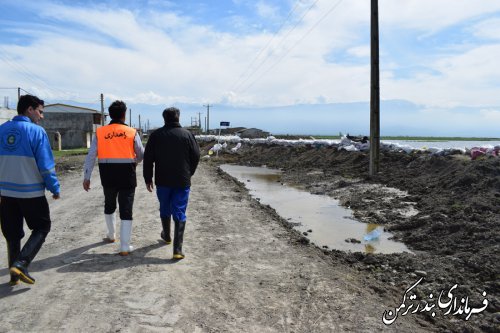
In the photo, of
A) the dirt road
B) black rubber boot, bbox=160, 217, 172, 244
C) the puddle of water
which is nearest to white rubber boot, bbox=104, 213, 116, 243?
the dirt road

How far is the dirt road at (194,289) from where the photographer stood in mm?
3469

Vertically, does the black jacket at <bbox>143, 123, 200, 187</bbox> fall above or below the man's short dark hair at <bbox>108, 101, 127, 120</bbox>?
below

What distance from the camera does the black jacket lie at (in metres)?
5.10

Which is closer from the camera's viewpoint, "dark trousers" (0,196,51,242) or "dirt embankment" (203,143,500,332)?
"dark trousers" (0,196,51,242)

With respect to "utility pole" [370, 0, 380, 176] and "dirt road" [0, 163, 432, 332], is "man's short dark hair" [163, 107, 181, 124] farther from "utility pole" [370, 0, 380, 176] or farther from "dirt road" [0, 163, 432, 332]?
"utility pole" [370, 0, 380, 176]

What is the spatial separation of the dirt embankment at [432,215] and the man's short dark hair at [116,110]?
3.50 metres

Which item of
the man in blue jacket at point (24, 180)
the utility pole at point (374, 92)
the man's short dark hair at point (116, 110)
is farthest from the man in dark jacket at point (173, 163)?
the utility pole at point (374, 92)

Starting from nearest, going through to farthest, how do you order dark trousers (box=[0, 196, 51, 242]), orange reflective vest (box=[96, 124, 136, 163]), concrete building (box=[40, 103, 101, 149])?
1. dark trousers (box=[0, 196, 51, 242])
2. orange reflective vest (box=[96, 124, 136, 163])
3. concrete building (box=[40, 103, 101, 149])

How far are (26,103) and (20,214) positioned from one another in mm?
1082

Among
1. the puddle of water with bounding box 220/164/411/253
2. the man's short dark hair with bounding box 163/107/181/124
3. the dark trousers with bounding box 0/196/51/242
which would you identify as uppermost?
the man's short dark hair with bounding box 163/107/181/124

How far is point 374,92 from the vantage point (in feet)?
50.5

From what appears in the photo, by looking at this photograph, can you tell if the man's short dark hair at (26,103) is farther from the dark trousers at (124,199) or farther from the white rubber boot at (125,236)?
the white rubber boot at (125,236)

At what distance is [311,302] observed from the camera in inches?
157

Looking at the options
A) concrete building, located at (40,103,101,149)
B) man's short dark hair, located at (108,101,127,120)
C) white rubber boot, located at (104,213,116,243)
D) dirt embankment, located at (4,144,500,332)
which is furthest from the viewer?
concrete building, located at (40,103,101,149)
